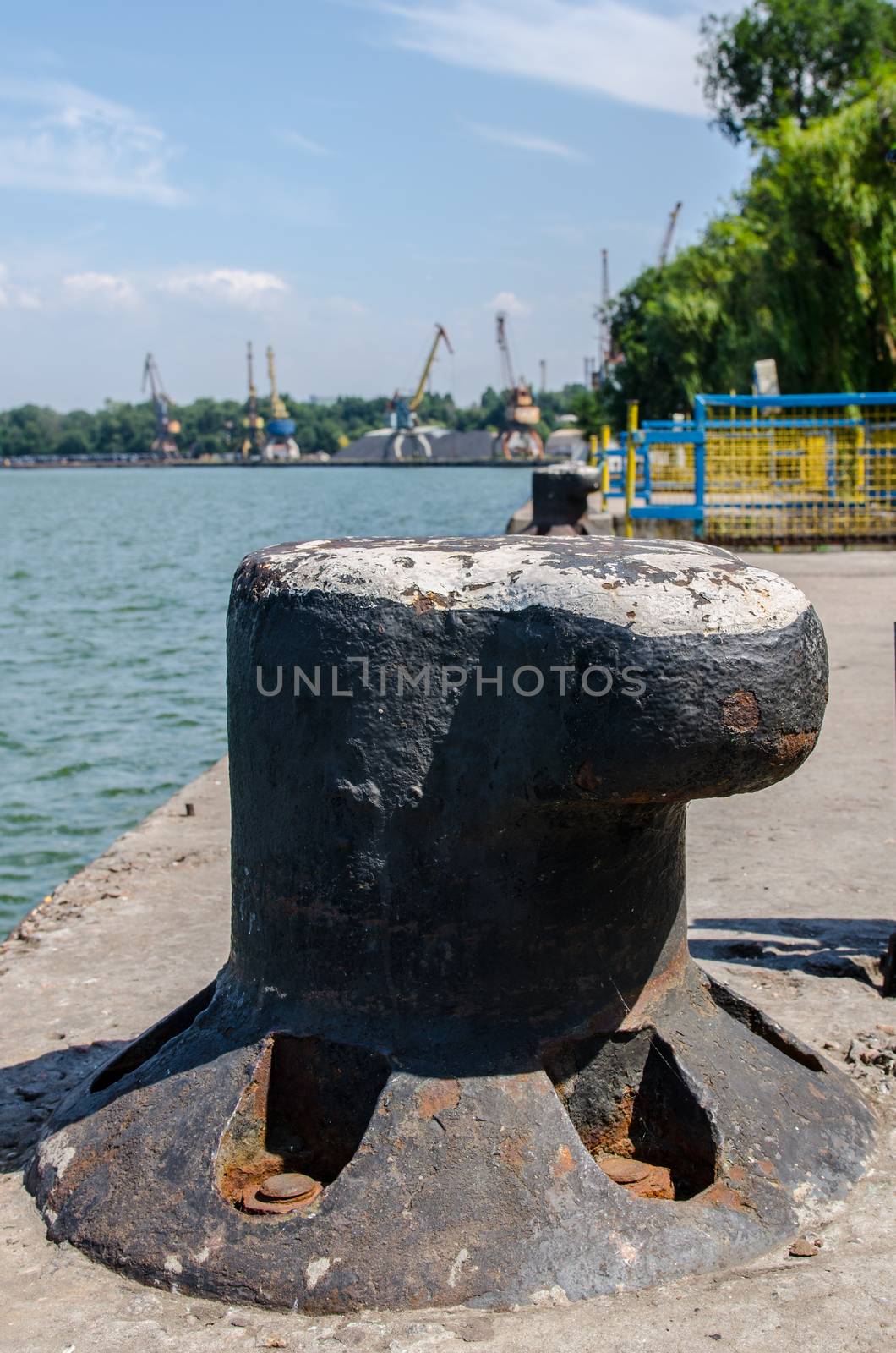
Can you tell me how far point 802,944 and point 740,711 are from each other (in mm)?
1965

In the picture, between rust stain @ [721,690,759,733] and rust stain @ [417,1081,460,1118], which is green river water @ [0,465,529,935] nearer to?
rust stain @ [417,1081,460,1118]

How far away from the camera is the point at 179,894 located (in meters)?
5.21

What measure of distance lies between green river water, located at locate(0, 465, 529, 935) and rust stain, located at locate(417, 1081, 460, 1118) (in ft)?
14.7

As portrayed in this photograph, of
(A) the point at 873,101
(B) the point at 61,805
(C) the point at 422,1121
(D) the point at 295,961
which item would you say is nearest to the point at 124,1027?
(D) the point at 295,961

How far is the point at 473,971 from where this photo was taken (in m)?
2.75

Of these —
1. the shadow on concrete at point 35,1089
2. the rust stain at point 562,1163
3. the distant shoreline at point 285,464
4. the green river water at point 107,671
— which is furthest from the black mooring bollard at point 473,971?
the distant shoreline at point 285,464

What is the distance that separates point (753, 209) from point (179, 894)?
1391 inches

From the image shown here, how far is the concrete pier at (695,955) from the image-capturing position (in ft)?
7.73

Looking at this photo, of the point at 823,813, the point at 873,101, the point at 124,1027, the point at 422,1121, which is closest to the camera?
the point at 422,1121

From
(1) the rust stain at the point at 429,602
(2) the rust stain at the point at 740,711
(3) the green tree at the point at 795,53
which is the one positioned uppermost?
(3) the green tree at the point at 795,53

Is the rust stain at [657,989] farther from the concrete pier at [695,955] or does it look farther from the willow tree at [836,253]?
the willow tree at [836,253]

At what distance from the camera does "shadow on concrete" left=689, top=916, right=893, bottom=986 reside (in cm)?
408

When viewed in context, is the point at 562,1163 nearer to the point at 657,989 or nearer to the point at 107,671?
the point at 657,989

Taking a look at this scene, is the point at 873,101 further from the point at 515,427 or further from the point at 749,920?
the point at 515,427
